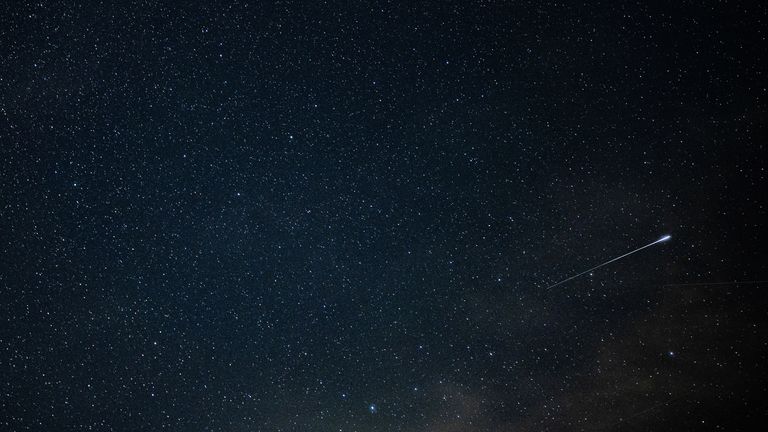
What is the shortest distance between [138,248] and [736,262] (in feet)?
7.78

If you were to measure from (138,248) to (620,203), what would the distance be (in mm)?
1836

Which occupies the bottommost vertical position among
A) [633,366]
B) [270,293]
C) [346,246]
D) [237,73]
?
[633,366]

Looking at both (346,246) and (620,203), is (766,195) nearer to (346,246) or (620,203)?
(620,203)

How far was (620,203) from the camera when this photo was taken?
179 cm

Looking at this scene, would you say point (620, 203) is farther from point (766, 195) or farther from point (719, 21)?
point (719, 21)

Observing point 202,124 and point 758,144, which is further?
point 758,144

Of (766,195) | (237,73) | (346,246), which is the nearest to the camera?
(237,73)

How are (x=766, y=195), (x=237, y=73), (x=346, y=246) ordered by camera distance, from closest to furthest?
(x=237, y=73) < (x=346, y=246) < (x=766, y=195)

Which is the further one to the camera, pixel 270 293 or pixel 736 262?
pixel 736 262

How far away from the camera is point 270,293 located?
169 cm

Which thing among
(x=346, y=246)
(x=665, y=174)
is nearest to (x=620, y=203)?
(x=665, y=174)

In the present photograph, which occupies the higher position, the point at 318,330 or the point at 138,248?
the point at 138,248

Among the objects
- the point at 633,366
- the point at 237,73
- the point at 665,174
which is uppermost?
the point at 237,73

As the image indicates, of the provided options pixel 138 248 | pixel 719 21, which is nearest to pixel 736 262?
pixel 719 21
